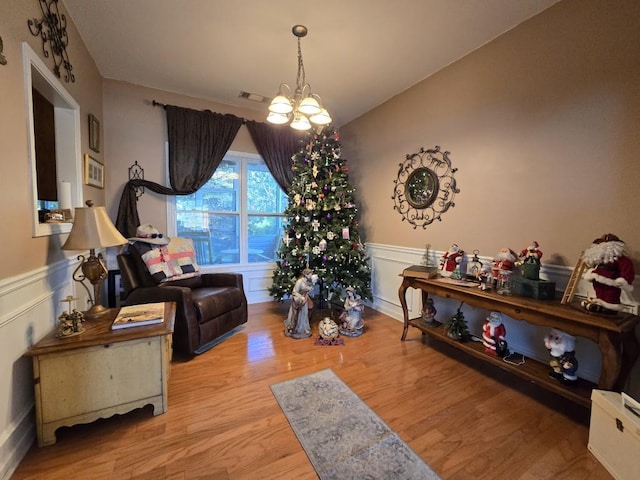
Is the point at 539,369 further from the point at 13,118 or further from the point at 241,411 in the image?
the point at 13,118

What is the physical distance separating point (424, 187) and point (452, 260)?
0.86 metres

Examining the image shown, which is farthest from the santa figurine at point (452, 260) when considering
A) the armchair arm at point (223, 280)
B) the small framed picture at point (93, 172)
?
the small framed picture at point (93, 172)

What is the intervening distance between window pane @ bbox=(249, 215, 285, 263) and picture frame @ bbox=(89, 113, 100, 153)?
1.79 metres

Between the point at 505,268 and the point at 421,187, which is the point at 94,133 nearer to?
the point at 421,187

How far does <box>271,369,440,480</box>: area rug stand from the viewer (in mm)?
1298

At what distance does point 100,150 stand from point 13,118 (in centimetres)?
168

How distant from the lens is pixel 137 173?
123 inches

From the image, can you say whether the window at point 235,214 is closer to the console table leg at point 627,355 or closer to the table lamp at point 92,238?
the table lamp at point 92,238

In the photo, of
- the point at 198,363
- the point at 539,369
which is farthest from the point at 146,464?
the point at 539,369

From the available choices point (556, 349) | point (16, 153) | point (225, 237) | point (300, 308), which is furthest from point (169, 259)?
point (556, 349)

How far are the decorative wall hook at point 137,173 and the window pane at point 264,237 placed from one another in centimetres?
132

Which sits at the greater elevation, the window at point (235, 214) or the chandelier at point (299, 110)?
the chandelier at point (299, 110)

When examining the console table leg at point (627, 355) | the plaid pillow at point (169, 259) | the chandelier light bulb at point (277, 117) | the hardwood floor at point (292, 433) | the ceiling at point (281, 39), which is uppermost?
the ceiling at point (281, 39)

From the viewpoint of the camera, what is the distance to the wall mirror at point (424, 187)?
266cm
